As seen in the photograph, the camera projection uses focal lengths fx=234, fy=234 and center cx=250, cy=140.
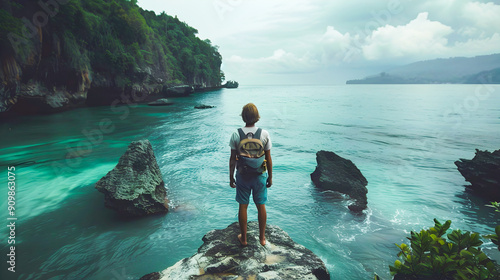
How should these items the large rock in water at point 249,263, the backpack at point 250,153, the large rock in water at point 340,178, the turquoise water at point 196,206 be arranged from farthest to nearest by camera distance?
the large rock in water at point 340,178
the turquoise water at point 196,206
the backpack at point 250,153
the large rock in water at point 249,263

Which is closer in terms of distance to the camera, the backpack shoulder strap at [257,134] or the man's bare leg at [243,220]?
the backpack shoulder strap at [257,134]

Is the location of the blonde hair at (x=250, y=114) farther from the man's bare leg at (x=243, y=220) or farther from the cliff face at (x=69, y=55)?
the cliff face at (x=69, y=55)

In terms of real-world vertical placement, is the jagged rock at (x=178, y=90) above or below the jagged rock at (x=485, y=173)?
above

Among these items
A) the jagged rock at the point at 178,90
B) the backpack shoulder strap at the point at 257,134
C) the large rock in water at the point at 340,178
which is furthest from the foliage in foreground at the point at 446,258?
the jagged rock at the point at 178,90

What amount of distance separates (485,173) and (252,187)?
962 centimetres

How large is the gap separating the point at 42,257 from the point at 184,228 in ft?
9.46

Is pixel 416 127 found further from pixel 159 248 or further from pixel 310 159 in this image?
pixel 159 248

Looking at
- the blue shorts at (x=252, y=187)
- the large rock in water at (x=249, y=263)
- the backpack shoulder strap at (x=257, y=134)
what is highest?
the backpack shoulder strap at (x=257, y=134)

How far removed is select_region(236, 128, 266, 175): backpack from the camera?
344 cm

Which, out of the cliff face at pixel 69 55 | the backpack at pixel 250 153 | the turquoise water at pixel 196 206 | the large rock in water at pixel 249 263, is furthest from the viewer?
the cliff face at pixel 69 55

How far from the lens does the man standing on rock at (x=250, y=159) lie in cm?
346

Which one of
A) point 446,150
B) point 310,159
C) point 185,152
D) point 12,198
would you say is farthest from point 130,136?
point 446,150

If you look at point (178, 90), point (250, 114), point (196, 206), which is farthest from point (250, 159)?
point (178, 90)

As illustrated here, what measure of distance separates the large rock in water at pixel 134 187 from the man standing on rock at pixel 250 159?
379 cm
